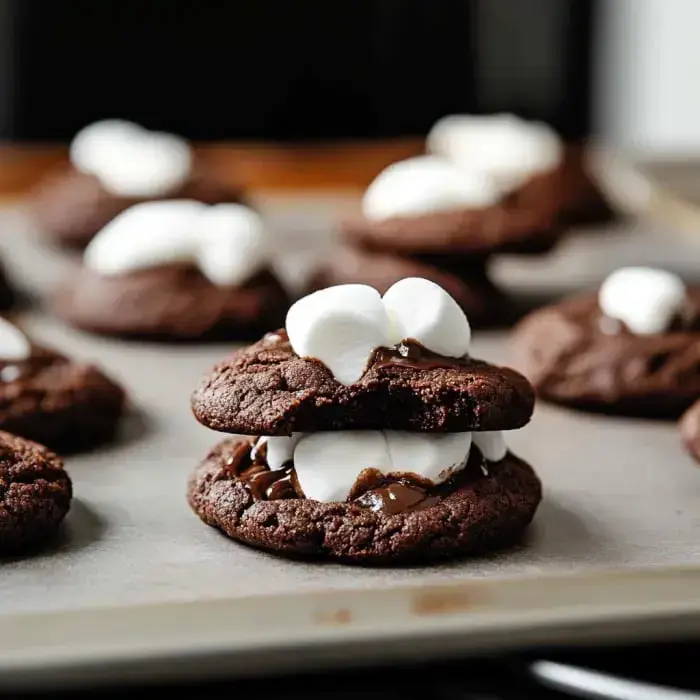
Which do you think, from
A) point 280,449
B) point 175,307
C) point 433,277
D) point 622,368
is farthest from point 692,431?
point 175,307

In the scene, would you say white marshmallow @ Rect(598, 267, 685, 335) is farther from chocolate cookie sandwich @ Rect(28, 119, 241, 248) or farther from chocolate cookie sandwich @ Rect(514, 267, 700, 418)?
chocolate cookie sandwich @ Rect(28, 119, 241, 248)

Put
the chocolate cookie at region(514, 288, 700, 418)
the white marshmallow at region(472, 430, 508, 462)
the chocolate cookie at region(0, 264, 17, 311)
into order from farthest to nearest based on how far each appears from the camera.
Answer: the chocolate cookie at region(0, 264, 17, 311) < the chocolate cookie at region(514, 288, 700, 418) < the white marshmallow at region(472, 430, 508, 462)

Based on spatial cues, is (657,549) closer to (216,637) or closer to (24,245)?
(216,637)

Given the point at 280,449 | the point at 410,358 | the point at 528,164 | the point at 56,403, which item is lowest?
the point at 528,164

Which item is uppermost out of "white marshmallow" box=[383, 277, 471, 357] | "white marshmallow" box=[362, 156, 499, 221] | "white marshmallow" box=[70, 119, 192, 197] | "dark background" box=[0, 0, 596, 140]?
"white marshmallow" box=[383, 277, 471, 357]

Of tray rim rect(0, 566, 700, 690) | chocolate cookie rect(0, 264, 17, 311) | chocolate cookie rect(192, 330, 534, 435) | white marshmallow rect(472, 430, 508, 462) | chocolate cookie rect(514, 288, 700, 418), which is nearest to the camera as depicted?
tray rim rect(0, 566, 700, 690)

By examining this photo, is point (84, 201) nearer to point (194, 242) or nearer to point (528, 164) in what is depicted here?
point (194, 242)

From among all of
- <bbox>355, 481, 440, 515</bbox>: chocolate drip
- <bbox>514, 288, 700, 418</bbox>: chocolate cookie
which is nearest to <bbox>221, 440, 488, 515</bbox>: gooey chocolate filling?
<bbox>355, 481, 440, 515</bbox>: chocolate drip
